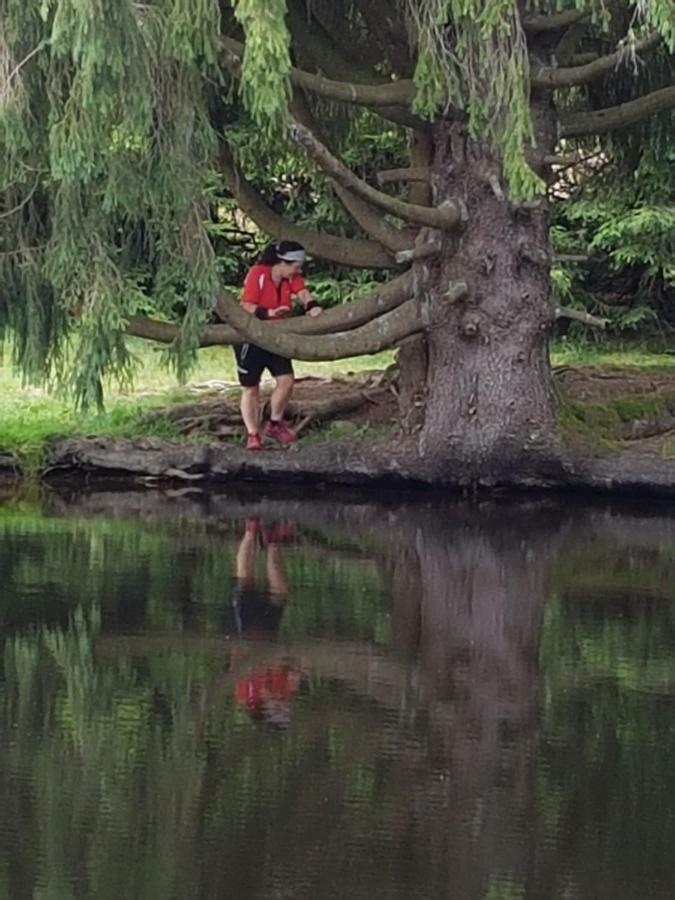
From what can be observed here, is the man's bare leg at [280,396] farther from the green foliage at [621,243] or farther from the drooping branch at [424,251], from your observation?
the green foliage at [621,243]

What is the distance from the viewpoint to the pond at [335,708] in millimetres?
6148

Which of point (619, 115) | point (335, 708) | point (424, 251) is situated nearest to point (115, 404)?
point (424, 251)

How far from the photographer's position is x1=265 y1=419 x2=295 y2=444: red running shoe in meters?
15.6

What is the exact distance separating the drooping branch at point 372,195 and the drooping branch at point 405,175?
5.2 inches

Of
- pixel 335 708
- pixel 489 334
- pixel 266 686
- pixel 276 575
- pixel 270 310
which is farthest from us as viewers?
pixel 270 310

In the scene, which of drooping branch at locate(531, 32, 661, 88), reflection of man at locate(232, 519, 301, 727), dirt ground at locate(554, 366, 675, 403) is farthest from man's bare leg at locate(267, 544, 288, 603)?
dirt ground at locate(554, 366, 675, 403)

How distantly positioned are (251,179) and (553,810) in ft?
38.9

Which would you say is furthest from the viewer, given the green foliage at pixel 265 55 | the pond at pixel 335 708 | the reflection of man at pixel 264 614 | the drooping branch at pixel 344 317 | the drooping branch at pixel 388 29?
the drooping branch at pixel 344 317

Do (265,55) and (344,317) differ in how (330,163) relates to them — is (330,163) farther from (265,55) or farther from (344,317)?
(344,317)

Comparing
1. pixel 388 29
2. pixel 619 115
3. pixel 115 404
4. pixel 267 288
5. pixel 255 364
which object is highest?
pixel 388 29

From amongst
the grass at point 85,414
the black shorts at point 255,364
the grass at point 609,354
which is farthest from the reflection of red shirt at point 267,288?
the grass at point 609,354

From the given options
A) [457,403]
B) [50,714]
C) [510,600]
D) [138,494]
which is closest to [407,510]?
[457,403]

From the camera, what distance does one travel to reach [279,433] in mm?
15656

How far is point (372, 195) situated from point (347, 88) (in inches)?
30.8
